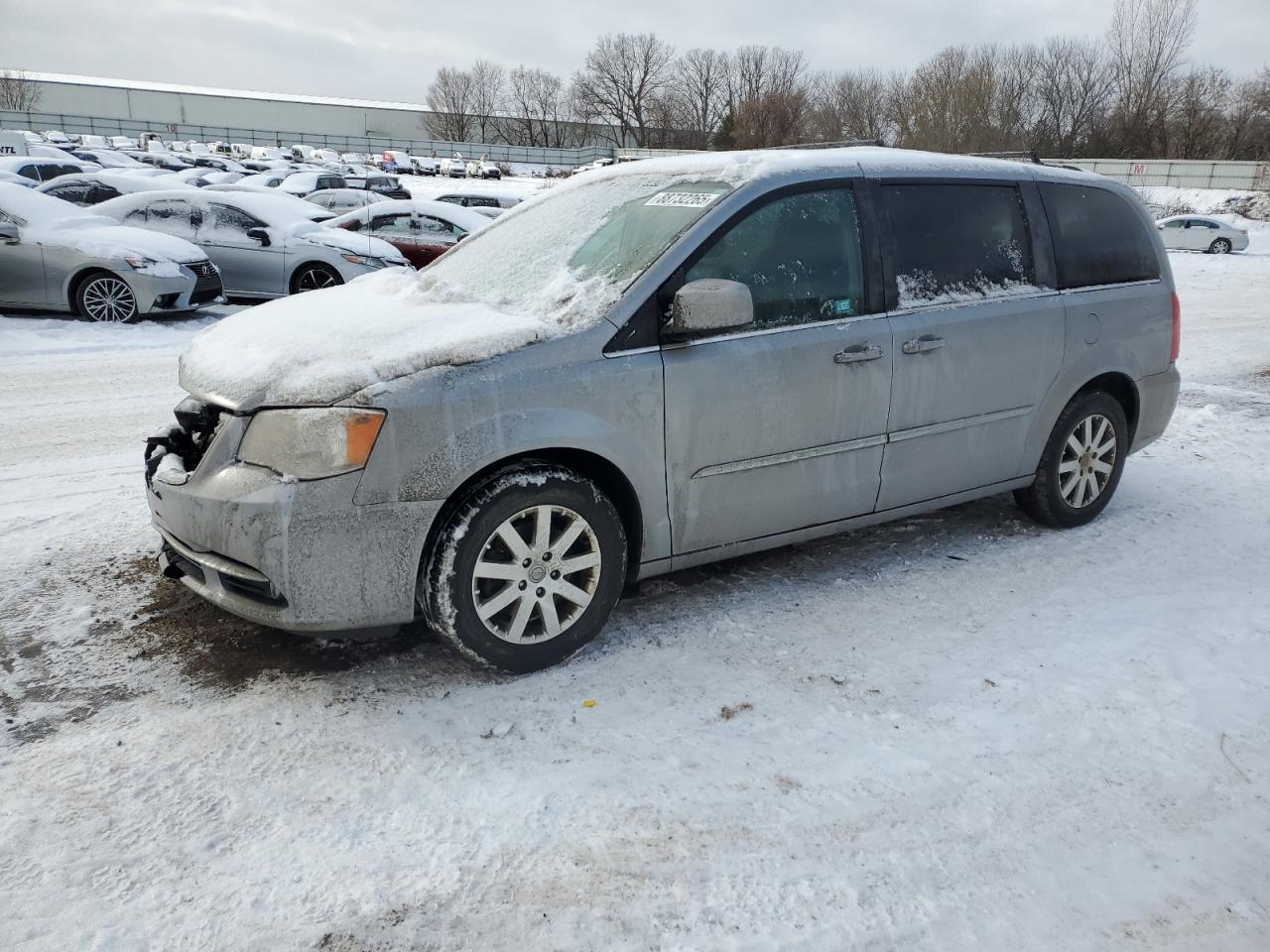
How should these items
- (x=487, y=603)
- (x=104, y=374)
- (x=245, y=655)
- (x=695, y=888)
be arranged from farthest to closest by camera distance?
1. (x=104, y=374)
2. (x=245, y=655)
3. (x=487, y=603)
4. (x=695, y=888)

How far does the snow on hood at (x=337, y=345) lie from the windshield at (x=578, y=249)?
0.51 ft

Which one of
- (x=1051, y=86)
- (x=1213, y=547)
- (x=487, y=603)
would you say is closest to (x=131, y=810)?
(x=487, y=603)

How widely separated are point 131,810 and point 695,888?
1551mm

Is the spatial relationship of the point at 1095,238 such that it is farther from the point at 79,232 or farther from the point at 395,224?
the point at 395,224

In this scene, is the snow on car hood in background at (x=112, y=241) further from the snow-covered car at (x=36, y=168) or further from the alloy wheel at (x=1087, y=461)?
the snow-covered car at (x=36, y=168)

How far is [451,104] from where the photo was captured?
10581cm

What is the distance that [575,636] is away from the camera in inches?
133

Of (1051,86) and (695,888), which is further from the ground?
(1051,86)

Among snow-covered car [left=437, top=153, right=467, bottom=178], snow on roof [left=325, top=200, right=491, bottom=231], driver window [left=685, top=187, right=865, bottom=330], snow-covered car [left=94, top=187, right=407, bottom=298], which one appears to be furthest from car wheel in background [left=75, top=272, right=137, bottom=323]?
snow-covered car [left=437, top=153, right=467, bottom=178]

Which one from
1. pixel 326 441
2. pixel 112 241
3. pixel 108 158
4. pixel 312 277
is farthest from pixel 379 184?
pixel 326 441

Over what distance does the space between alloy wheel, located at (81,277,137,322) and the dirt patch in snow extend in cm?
773

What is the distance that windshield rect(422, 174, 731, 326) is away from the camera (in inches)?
138

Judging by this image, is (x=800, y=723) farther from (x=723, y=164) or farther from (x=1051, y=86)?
(x=1051, y=86)

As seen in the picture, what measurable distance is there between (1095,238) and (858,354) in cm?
186
